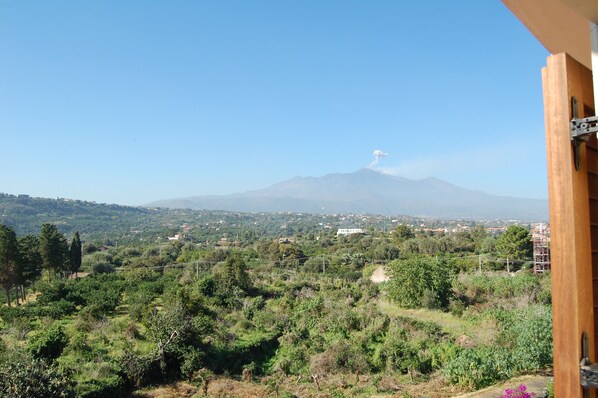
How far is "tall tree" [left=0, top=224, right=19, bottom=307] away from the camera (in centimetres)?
1426

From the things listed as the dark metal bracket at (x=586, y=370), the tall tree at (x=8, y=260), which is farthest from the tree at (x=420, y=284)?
the tall tree at (x=8, y=260)

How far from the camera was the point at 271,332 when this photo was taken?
11.4 metres

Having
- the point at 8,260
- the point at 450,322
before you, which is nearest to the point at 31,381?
the point at 450,322

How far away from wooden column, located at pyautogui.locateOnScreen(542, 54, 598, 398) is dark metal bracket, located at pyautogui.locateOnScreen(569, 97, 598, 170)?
0.02m

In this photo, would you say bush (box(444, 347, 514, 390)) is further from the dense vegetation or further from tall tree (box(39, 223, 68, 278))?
tall tree (box(39, 223, 68, 278))

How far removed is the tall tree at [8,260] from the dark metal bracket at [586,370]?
16.8 meters

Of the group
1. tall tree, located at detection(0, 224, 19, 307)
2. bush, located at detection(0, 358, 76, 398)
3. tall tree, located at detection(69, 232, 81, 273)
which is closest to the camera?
bush, located at detection(0, 358, 76, 398)

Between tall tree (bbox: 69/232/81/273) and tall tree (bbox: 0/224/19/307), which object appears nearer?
tall tree (bbox: 0/224/19/307)

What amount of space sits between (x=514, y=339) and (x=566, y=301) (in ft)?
28.6

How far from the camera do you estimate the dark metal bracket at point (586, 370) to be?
1.17 metres

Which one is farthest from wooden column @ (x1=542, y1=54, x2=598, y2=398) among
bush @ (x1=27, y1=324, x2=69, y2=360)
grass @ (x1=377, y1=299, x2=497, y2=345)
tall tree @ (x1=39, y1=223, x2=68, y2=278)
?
tall tree @ (x1=39, y1=223, x2=68, y2=278)

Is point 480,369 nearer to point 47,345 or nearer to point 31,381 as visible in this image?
point 31,381

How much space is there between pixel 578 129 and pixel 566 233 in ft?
0.99

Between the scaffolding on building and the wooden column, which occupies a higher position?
the wooden column
